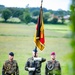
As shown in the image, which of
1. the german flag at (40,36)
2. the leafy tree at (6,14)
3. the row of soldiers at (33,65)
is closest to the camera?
the row of soldiers at (33,65)

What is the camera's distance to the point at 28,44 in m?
26.8

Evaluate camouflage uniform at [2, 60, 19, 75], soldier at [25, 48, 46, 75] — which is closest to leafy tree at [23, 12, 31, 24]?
camouflage uniform at [2, 60, 19, 75]

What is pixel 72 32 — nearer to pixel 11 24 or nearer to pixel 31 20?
pixel 31 20

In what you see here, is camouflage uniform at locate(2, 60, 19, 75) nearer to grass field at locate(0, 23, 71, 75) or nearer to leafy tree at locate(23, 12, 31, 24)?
grass field at locate(0, 23, 71, 75)

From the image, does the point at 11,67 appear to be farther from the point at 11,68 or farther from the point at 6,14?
the point at 6,14

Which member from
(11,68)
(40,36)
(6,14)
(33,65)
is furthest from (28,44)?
(33,65)

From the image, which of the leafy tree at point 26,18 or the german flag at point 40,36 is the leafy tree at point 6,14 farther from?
the german flag at point 40,36

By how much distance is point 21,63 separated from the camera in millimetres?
16141

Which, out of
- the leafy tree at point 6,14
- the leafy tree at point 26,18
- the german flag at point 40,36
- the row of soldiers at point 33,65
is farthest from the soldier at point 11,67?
the leafy tree at point 6,14

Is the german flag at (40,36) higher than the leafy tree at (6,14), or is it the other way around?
the german flag at (40,36)

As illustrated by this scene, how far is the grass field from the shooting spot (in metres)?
0.76

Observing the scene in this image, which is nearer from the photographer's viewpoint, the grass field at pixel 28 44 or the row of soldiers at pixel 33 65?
the grass field at pixel 28 44

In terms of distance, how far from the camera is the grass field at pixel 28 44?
0.76 metres

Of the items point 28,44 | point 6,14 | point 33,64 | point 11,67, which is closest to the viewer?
point 33,64
